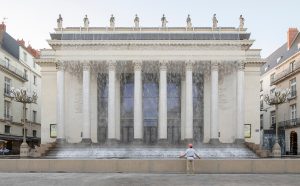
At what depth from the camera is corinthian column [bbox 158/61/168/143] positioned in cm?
4853

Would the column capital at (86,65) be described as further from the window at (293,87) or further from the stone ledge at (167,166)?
the window at (293,87)

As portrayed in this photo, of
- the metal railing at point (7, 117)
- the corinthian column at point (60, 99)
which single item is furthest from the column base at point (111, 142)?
the metal railing at point (7, 117)

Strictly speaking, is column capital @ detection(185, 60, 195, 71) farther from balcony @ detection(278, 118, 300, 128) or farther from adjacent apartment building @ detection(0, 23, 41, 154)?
adjacent apartment building @ detection(0, 23, 41, 154)

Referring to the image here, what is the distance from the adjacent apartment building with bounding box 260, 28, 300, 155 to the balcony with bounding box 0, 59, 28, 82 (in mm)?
34780

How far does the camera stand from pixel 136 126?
4853cm

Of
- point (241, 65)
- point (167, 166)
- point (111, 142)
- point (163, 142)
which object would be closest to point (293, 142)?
point (241, 65)

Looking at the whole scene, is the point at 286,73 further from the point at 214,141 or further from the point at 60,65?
the point at 60,65

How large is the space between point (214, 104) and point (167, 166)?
25784mm

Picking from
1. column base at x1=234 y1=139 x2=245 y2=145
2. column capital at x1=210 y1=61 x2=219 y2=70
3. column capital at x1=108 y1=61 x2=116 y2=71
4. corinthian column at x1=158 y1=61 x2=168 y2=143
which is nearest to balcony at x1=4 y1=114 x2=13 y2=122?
column capital at x1=108 y1=61 x2=116 y2=71

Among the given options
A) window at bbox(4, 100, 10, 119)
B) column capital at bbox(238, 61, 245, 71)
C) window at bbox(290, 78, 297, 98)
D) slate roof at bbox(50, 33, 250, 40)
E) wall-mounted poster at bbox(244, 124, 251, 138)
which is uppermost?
slate roof at bbox(50, 33, 250, 40)

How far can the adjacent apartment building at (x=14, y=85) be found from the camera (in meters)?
56.5

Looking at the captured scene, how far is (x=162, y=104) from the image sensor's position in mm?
48625

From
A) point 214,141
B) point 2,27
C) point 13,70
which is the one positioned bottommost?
point 214,141

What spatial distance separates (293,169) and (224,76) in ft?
98.0
